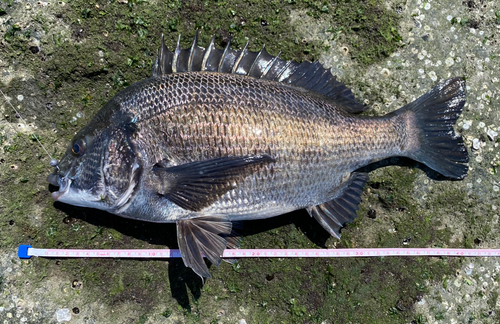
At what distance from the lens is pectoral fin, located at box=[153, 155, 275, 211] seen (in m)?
2.41

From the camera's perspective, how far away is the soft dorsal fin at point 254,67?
8.77ft

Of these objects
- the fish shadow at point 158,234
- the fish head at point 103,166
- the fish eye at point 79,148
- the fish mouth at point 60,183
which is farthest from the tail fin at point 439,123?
A: the fish mouth at point 60,183

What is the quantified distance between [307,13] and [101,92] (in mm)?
1956

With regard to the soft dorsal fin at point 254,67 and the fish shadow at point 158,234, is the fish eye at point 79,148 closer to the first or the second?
the fish shadow at point 158,234

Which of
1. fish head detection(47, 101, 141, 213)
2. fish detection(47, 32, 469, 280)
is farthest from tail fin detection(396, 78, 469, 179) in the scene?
fish head detection(47, 101, 141, 213)

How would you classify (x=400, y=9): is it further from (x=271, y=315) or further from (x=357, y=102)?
(x=271, y=315)

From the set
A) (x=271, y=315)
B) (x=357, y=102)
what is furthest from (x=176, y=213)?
(x=357, y=102)

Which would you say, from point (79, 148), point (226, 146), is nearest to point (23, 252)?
point (79, 148)

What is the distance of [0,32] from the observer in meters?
2.82

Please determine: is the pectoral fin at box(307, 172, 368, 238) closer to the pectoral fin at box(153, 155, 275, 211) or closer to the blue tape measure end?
the pectoral fin at box(153, 155, 275, 211)

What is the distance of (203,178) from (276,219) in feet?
2.98

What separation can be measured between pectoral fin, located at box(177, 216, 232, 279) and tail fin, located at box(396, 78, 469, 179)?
5.64 ft

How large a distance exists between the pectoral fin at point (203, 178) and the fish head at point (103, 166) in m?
0.22

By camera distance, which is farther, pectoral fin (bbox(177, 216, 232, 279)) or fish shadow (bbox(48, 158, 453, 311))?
fish shadow (bbox(48, 158, 453, 311))
